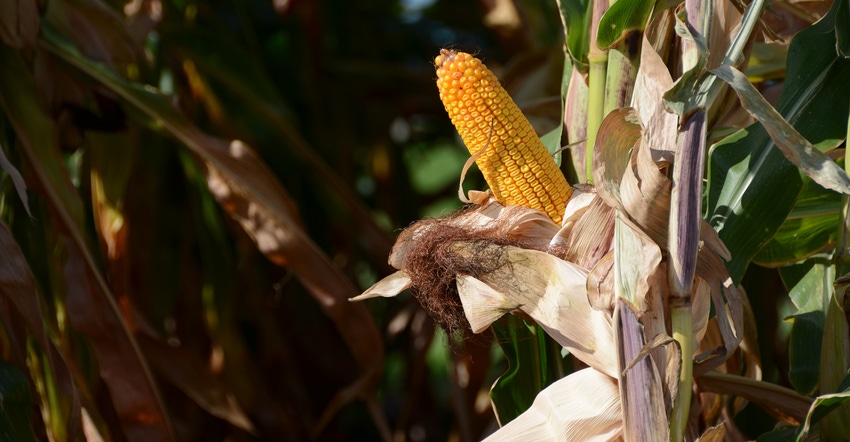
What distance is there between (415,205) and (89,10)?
4.20ft

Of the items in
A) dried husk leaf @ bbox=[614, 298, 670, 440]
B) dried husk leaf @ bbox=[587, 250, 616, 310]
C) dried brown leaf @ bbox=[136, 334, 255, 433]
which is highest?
dried husk leaf @ bbox=[587, 250, 616, 310]

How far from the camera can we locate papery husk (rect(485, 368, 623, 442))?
0.71m

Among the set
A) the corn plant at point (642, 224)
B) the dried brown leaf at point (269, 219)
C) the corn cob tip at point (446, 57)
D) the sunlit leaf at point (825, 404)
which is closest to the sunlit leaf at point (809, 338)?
the corn plant at point (642, 224)

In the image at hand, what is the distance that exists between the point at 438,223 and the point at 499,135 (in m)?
0.12

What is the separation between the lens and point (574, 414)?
0.71 metres

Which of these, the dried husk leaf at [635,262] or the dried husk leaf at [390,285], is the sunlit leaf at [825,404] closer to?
the dried husk leaf at [635,262]

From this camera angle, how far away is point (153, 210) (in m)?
1.76

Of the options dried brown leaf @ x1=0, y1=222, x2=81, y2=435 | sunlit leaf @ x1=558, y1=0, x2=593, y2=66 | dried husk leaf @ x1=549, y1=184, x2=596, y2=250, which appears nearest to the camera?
dried husk leaf @ x1=549, y1=184, x2=596, y2=250

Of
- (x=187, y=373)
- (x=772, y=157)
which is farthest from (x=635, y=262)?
(x=187, y=373)

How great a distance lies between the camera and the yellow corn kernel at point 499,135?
0.74 m

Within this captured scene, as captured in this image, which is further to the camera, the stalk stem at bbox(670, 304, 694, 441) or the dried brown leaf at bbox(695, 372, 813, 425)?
the dried brown leaf at bbox(695, 372, 813, 425)

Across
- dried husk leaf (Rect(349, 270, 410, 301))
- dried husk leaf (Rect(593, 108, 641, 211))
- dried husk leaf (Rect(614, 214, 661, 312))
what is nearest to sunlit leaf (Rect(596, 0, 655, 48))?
dried husk leaf (Rect(593, 108, 641, 211))

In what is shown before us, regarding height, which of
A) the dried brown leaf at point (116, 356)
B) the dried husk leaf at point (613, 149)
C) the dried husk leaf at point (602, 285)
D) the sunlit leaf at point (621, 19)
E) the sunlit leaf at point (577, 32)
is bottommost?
the dried brown leaf at point (116, 356)

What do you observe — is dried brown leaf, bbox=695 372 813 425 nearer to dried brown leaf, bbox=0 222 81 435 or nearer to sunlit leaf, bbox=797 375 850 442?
sunlit leaf, bbox=797 375 850 442
